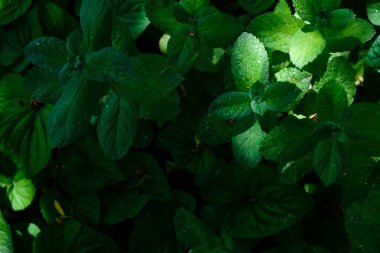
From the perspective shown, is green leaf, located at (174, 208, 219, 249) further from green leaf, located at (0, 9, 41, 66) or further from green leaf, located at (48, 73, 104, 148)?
green leaf, located at (0, 9, 41, 66)

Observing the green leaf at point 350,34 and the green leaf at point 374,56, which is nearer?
the green leaf at point 350,34

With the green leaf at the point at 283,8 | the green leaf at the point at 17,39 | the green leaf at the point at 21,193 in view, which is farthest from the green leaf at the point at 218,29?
the green leaf at the point at 21,193

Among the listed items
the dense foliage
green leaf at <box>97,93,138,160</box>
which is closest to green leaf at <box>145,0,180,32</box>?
the dense foliage

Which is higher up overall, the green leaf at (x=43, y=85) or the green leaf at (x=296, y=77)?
the green leaf at (x=43, y=85)

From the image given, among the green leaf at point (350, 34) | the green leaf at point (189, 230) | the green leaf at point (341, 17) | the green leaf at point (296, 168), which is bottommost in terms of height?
the green leaf at point (189, 230)

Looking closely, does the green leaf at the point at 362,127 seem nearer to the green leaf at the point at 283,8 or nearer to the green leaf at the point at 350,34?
the green leaf at the point at 350,34

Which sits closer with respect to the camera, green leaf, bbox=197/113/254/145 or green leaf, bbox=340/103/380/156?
green leaf, bbox=340/103/380/156

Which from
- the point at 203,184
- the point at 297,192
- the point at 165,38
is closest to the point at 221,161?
the point at 203,184

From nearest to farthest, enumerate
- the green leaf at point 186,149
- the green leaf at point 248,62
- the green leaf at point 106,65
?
the green leaf at point 106,65 → the green leaf at point 248,62 → the green leaf at point 186,149
